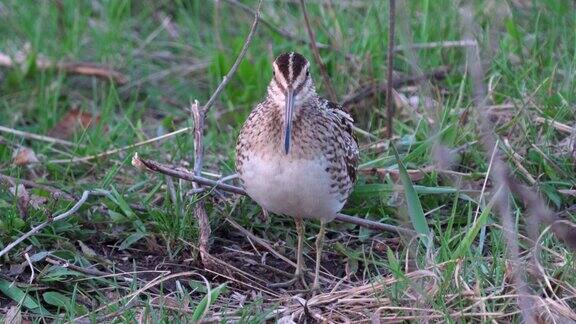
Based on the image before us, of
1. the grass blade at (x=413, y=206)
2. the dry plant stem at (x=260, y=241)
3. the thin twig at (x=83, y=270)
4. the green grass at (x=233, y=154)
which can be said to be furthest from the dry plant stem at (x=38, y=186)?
the grass blade at (x=413, y=206)

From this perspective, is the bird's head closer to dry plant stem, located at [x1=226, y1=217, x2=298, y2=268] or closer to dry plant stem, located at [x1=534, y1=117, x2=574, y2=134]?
dry plant stem, located at [x1=226, y1=217, x2=298, y2=268]

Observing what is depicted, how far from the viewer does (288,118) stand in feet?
13.5

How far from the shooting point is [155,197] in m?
4.87

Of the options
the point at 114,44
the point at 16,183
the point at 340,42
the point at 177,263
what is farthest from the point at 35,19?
the point at 177,263

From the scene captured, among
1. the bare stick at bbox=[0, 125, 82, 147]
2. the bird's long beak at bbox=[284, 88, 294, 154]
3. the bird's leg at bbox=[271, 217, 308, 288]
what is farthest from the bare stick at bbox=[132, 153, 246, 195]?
the bare stick at bbox=[0, 125, 82, 147]

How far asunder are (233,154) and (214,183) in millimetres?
770

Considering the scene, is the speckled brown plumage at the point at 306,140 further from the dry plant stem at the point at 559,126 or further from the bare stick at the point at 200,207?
the dry plant stem at the point at 559,126

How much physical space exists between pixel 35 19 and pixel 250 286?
3300 millimetres

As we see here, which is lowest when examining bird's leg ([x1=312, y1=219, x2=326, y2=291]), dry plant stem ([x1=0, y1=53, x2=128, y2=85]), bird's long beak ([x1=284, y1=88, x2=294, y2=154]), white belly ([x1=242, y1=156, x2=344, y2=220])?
dry plant stem ([x1=0, y1=53, x2=128, y2=85])

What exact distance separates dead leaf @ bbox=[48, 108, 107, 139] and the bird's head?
1863 millimetres

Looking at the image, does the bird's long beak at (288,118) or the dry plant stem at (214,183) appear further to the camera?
the dry plant stem at (214,183)

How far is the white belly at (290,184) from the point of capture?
13.3 feet

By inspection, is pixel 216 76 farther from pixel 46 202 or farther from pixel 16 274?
pixel 16 274

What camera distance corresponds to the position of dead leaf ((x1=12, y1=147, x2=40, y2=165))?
5281mm
